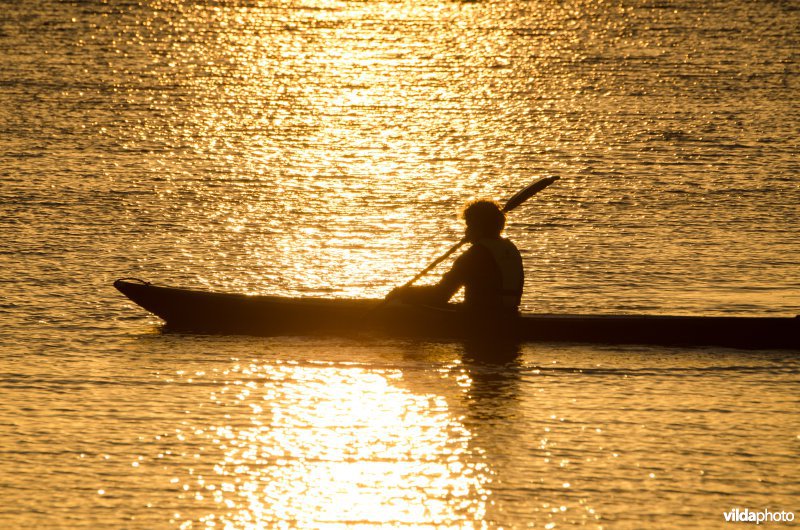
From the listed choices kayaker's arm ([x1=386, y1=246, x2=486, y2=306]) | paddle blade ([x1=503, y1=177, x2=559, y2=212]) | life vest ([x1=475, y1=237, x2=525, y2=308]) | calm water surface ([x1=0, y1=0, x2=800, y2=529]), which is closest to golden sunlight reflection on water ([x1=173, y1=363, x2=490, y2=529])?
calm water surface ([x1=0, y1=0, x2=800, y2=529])

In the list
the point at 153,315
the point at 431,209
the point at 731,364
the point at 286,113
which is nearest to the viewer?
the point at 731,364

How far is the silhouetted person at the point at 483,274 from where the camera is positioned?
1456cm

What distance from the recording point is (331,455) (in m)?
11.5

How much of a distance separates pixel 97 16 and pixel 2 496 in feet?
138

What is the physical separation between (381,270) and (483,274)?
3.93 m

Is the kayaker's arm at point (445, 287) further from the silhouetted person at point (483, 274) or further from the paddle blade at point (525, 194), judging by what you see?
the paddle blade at point (525, 194)

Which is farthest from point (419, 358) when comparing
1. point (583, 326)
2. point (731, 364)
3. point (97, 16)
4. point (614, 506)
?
point (97, 16)

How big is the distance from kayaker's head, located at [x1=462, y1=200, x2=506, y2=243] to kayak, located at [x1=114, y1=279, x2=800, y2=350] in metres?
0.85

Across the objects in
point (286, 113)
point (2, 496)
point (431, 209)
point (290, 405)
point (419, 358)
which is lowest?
point (2, 496)

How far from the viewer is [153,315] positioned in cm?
1639

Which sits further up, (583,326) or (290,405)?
(583,326)

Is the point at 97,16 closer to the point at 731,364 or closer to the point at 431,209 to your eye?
the point at 431,209

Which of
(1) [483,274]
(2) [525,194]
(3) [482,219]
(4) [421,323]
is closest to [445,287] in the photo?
(1) [483,274]

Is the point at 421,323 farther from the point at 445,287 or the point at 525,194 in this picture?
the point at 525,194
